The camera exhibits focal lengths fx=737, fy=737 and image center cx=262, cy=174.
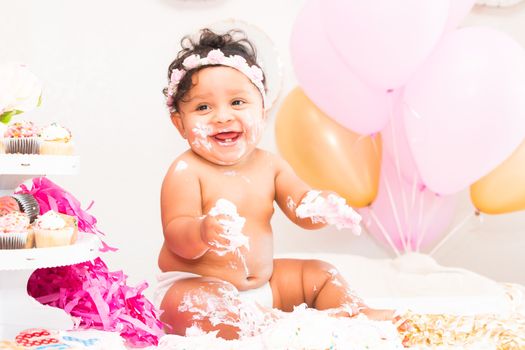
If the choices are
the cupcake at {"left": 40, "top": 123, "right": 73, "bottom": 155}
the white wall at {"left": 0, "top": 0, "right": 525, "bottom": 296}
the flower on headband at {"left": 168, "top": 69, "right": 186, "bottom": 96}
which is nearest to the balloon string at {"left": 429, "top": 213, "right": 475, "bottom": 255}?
the white wall at {"left": 0, "top": 0, "right": 525, "bottom": 296}

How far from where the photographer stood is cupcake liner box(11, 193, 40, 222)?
103 cm

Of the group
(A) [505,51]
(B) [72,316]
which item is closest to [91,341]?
(B) [72,316]

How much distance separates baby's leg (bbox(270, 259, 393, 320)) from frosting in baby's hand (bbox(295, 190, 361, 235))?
0.42 feet

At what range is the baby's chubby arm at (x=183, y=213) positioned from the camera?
1161mm

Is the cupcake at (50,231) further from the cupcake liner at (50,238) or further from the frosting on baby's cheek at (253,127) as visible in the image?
the frosting on baby's cheek at (253,127)

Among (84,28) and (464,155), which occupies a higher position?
(84,28)

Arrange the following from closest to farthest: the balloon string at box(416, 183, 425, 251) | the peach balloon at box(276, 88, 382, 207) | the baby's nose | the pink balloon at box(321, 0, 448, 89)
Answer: the baby's nose, the pink balloon at box(321, 0, 448, 89), the peach balloon at box(276, 88, 382, 207), the balloon string at box(416, 183, 425, 251)

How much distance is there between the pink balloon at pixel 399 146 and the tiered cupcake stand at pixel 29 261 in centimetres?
111

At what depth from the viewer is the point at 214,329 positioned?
3.72ft

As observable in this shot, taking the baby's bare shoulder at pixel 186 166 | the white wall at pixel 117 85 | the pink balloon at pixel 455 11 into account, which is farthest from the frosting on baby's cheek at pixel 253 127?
the white wall at pixel 117 85

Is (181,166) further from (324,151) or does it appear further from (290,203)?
(324,151)

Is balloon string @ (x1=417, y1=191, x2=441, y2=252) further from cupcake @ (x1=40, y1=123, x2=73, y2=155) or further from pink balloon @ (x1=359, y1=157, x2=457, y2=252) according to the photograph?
cupcake @ (x1=40, y1=123, x2=73, y2=155)

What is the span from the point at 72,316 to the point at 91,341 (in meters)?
0.14

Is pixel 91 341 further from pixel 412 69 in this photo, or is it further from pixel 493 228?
pixel 493 228
